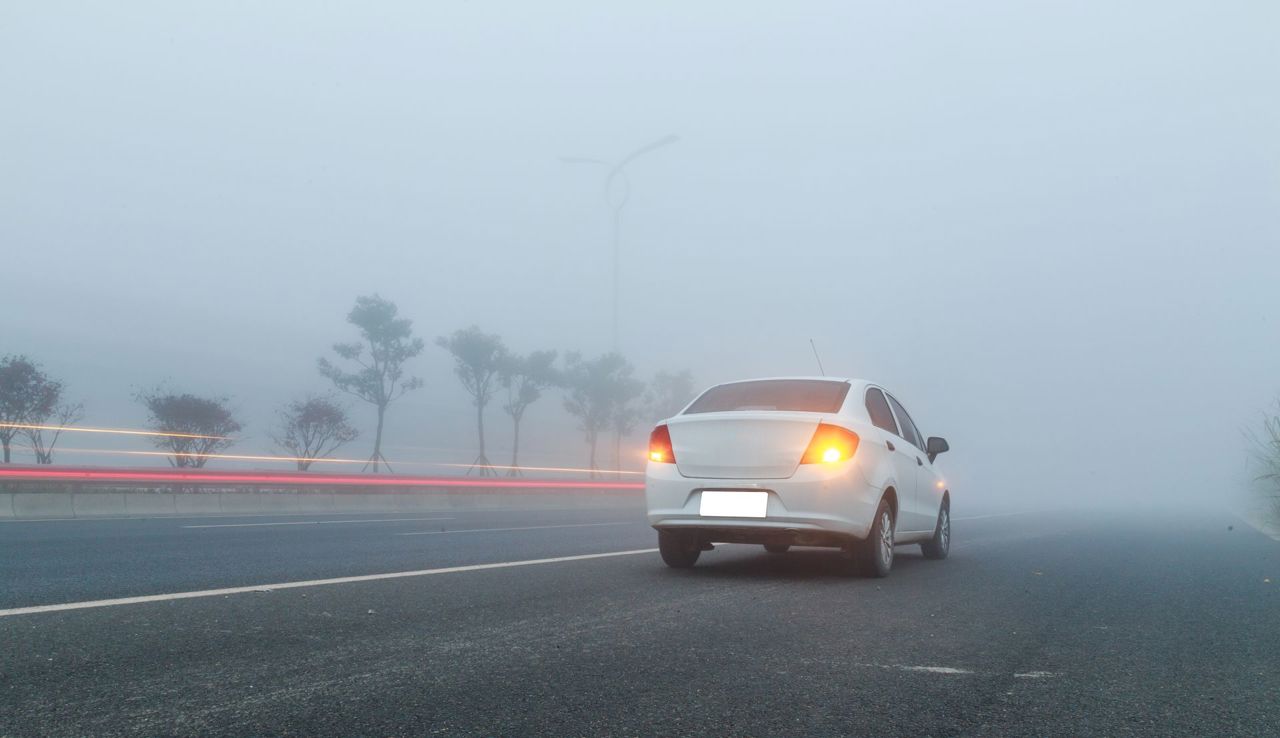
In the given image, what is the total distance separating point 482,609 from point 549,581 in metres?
1.42

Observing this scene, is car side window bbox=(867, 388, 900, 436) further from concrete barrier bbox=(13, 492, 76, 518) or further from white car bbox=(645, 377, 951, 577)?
concrete barrier bbox=(13, 492, 76, 518)

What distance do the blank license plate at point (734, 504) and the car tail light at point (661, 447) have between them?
0.46 metres

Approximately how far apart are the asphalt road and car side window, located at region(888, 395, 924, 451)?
137 cm

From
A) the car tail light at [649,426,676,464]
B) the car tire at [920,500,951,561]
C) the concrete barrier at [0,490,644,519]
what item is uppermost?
the car tail light at [649,426,676,464]

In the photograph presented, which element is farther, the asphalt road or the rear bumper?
the rear bumper

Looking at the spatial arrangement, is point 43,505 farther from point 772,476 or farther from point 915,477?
point 915,477

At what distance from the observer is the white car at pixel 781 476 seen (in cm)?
755

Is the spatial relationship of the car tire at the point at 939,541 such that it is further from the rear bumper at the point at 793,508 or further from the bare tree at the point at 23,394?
the bare tree at the point at 23,394

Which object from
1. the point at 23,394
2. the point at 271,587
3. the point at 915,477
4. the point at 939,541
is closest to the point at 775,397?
the point at 915,477

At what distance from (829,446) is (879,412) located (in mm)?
1549

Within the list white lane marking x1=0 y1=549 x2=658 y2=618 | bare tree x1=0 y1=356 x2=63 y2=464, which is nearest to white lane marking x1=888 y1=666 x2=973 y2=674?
white lane marking x1=0 y1=549 x2=658 y2=618

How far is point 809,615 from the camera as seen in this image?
596cm

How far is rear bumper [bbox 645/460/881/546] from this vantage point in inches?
295

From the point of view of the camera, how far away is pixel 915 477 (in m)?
9.38
